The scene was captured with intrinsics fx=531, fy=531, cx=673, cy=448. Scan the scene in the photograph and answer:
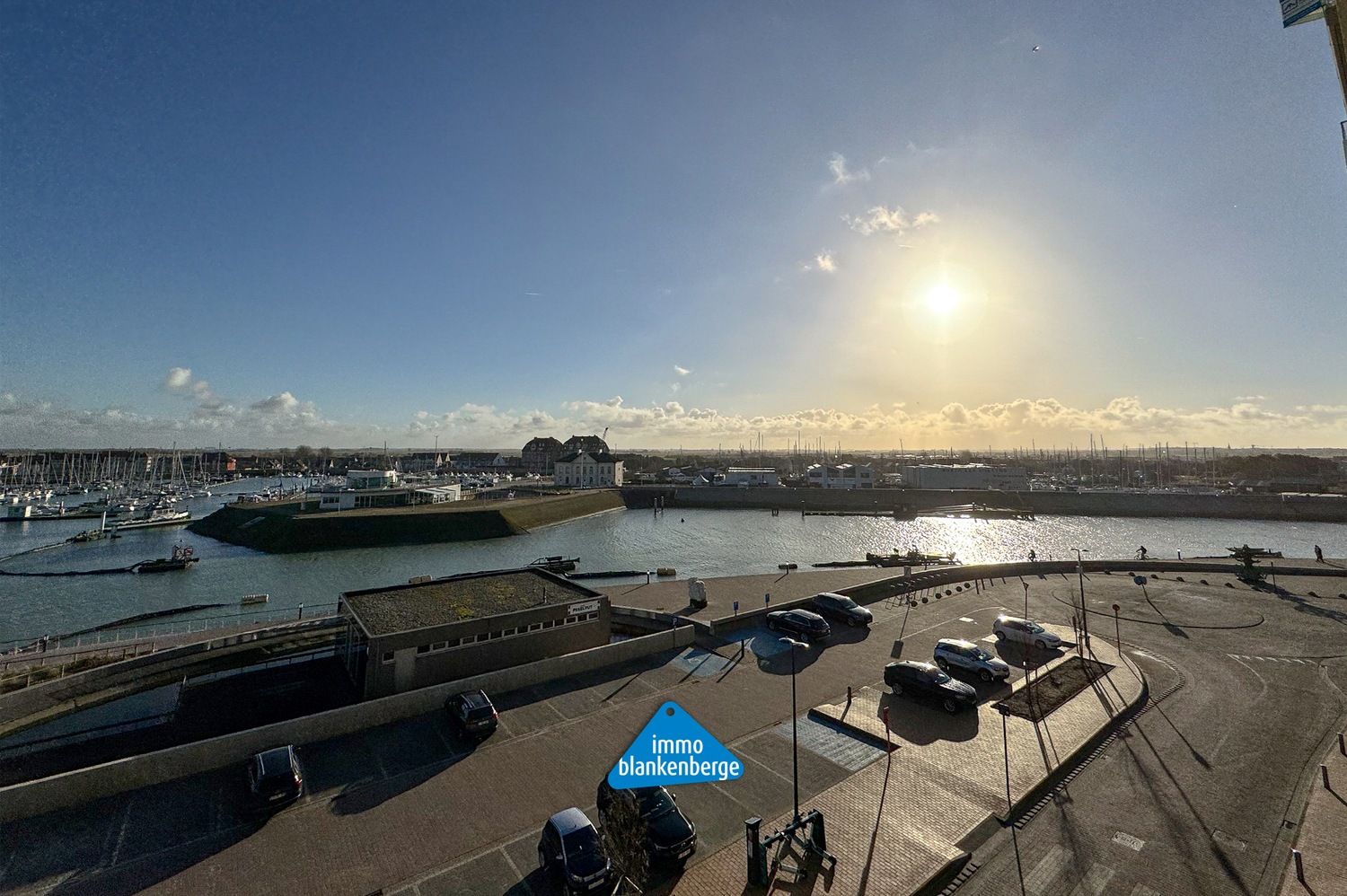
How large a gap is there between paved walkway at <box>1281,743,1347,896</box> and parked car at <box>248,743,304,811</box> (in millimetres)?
21642

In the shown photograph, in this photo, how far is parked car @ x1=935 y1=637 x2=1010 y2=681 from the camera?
20.4 m

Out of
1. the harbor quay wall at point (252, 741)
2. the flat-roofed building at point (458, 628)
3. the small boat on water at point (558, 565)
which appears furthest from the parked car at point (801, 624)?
the small boat on water at point (558, 565)

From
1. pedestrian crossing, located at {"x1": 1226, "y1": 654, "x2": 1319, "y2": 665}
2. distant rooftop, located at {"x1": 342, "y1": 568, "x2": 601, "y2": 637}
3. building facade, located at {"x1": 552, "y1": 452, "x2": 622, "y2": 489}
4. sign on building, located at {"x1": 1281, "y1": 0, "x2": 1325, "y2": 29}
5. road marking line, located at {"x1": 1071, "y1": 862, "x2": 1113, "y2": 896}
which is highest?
sign on building, located at {"x1": 1281, "y1": 0, "x2": 1325, "y2": 29}

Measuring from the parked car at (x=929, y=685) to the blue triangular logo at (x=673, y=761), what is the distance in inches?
300

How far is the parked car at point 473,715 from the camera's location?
16.2m

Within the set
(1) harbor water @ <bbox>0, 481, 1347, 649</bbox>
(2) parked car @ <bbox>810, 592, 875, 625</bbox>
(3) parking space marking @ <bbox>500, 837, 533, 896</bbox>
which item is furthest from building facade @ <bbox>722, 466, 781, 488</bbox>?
(3) parking space marking @ <bbox>500, 837, 533, 896</bbox>

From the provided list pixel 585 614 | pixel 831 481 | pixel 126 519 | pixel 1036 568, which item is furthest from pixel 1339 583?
pixel 126 519

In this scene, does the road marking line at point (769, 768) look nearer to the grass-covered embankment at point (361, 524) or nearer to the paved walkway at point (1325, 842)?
the paved walkway at point (1325, 842)

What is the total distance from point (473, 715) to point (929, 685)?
15263 millimetres

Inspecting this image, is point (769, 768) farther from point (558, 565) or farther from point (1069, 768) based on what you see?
point (558, 565)

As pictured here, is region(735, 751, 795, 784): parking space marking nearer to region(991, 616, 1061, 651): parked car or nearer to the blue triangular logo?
the blue triangular logo

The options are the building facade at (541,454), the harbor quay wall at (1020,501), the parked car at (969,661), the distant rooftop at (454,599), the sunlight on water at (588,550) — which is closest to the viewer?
the parked car at (969,661)

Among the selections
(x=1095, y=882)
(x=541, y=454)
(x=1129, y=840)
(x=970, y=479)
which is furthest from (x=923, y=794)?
(x=541, y=454)

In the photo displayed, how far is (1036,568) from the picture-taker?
3925 centimetres
